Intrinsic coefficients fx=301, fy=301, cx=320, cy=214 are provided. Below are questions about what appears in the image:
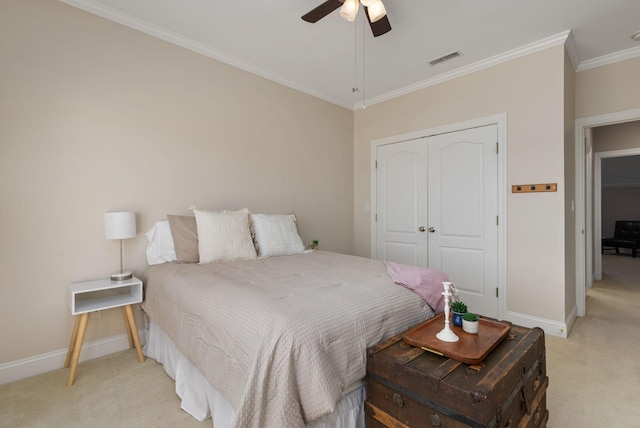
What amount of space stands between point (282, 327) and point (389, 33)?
8.54 feet

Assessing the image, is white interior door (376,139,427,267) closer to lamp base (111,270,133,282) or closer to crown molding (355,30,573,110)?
crown molding (355,30,573,110)

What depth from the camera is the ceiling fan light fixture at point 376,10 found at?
A: 1.83 metres

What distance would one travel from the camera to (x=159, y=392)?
189 cm

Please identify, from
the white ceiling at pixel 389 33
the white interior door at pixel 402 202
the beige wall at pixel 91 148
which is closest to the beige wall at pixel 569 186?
the white ceiling at pixel 389 33

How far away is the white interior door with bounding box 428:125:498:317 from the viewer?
10.4 ft

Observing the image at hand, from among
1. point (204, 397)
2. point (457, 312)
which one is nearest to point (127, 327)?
point (204, 397)

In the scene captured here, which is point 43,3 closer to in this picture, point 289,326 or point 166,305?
point 166,305

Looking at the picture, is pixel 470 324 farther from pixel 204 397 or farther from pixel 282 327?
pixel 204 397

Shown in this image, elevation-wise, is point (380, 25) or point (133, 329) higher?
point (380, 25)

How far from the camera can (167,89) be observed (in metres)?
2.69

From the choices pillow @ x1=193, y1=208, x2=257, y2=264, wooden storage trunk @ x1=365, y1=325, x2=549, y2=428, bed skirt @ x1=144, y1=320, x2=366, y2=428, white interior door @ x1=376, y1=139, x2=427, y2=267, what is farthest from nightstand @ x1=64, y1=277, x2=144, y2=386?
white interior door @ x1=376, y1=139, x2=427, y2=267

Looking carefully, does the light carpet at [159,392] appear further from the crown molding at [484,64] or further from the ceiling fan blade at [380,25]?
the crown molding at [484,64]

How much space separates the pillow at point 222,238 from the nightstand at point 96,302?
1.76 feet

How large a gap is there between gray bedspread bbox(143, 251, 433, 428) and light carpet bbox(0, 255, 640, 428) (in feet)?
1.33
